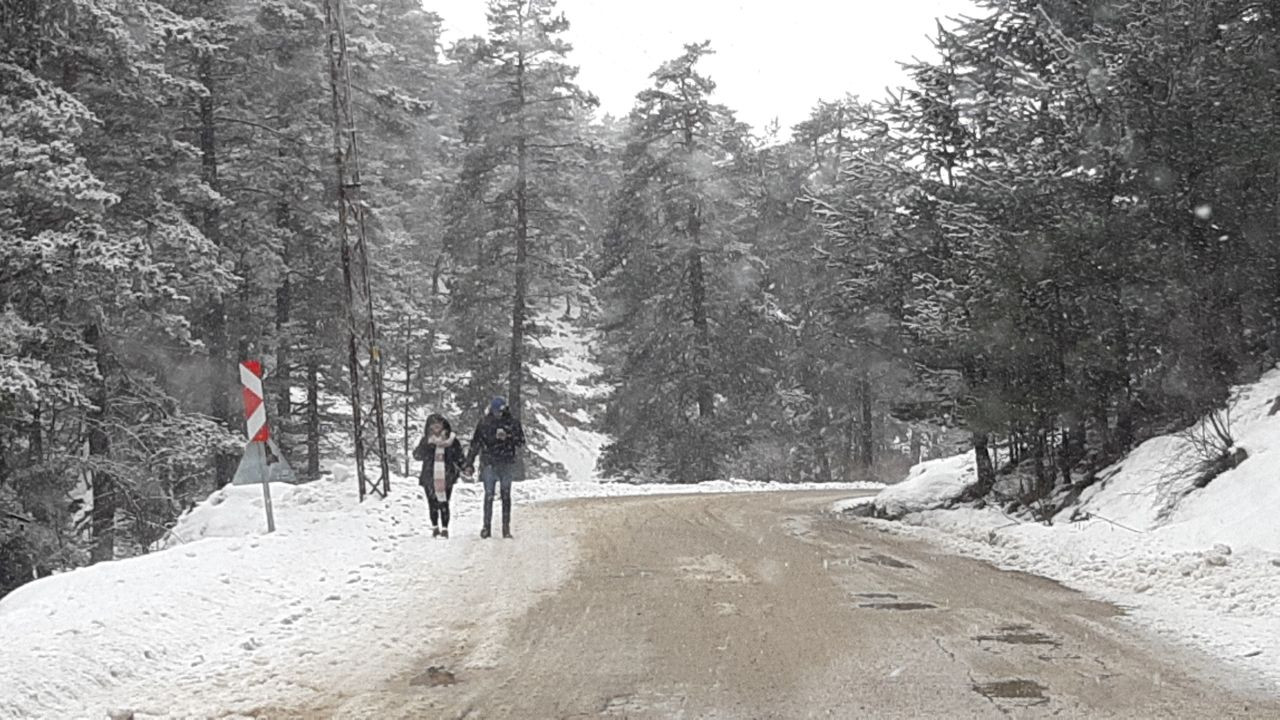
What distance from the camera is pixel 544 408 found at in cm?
3784

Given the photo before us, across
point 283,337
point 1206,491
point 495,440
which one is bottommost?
point 1206,491

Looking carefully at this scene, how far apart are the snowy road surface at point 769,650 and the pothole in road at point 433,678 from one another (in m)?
0.02

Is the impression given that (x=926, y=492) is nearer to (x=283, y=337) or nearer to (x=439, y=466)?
(x=439, y=466)

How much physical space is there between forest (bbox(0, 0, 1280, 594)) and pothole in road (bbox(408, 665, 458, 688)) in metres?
9.56

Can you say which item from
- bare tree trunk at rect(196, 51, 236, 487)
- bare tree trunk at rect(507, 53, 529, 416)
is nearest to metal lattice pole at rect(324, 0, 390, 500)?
bare tree trunk at rect(196, 51, 236, 487)

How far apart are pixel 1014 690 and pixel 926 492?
13.3 meters

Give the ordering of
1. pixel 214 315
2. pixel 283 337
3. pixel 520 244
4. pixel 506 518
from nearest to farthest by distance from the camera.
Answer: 1. pixel 506 518
2. pixel 214 315
3. pixel 283 337
4. pixel 520 244

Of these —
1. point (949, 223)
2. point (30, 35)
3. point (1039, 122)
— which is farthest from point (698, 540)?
point (30, 35)

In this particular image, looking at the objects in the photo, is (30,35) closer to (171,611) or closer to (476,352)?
(171,611)

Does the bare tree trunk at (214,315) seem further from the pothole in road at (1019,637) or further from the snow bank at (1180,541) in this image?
the pothole in road at (1019,637)

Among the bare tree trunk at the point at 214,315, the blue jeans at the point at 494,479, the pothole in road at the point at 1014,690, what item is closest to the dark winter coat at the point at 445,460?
the blue jeans at the point at 494,479

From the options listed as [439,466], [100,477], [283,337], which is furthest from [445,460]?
[283,337]

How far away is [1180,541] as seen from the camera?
37.6 ft

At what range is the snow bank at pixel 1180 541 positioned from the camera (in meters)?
8.60
